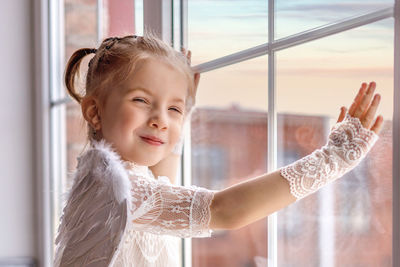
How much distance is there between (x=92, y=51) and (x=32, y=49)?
1.32 m

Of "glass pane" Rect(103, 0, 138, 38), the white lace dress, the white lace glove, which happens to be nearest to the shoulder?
the white lace dress

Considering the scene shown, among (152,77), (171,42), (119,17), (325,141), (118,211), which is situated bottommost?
(118,211)

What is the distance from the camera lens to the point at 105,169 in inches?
39.9

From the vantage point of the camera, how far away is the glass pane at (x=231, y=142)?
119 centimetres

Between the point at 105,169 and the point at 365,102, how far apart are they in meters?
0.44

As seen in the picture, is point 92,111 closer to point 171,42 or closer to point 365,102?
point 171,42

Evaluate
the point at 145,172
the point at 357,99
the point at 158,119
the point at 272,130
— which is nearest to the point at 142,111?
the point at 158,119

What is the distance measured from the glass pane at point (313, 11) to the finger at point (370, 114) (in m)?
0.14

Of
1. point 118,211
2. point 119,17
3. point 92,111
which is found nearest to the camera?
point 118,211

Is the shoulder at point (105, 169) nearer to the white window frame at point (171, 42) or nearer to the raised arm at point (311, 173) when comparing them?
the raised arm at point (311, 173)

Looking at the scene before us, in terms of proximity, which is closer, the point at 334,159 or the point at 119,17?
the point at 334,159

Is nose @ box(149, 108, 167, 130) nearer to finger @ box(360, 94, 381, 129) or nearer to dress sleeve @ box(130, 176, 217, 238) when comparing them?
dress sleeve @ box(130, 176, 217, 238)

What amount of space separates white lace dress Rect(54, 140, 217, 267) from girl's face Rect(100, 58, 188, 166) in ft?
0.10

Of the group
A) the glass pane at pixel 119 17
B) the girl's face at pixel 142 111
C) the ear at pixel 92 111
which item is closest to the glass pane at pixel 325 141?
the girl's face at pixel 142 111
